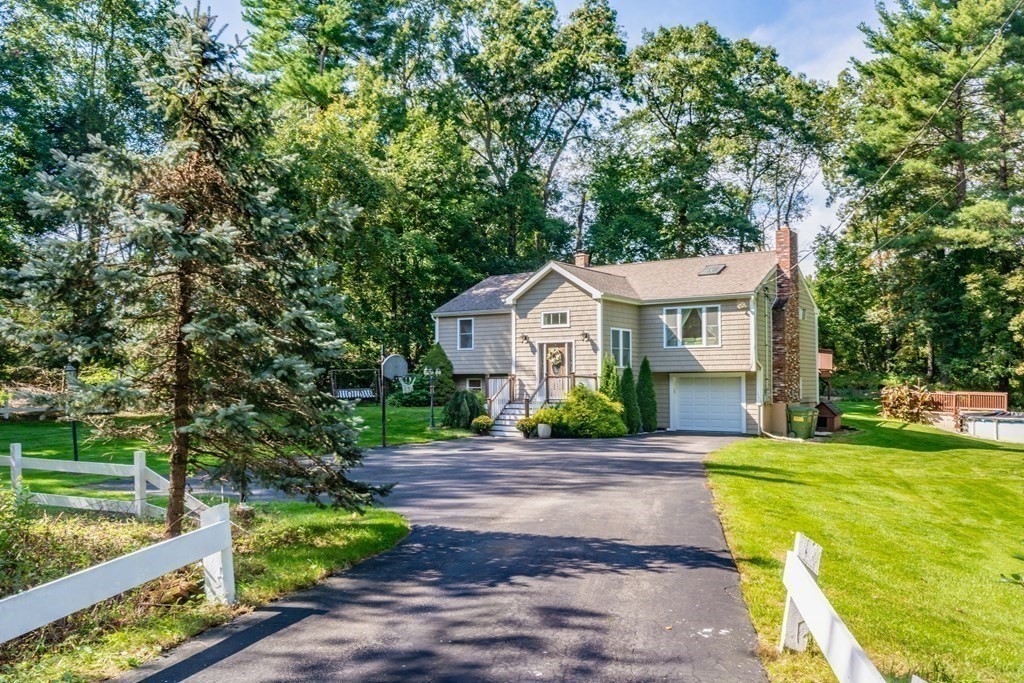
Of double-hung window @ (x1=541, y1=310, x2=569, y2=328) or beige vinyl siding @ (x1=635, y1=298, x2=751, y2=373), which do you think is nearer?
beige vinyl siding @ (x1=635, y1=298, x2=751, y2=373)

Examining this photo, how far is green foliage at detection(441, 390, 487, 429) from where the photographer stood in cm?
2194

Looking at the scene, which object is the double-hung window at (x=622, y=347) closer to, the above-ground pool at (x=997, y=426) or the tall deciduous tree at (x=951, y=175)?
the above-ground pool at (x=997, y=426)

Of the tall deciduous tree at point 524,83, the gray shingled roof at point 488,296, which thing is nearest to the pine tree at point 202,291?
the gray shingled roof at point 488,296

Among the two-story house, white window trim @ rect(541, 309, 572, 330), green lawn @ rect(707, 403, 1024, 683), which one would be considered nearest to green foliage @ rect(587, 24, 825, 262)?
the two-story house

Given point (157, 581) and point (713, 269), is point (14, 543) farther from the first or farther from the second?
point (713, 269)

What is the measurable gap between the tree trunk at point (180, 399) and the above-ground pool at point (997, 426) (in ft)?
88.7

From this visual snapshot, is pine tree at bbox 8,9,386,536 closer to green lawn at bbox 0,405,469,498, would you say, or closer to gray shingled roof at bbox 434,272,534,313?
green lawn at bbox 0,405,469,498

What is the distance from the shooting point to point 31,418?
77.4 feet

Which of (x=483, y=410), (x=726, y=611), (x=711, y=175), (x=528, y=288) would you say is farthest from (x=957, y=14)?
(x=726, y=611)

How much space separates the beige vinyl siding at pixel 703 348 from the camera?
72.3 ft

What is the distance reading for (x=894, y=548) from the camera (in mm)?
8109

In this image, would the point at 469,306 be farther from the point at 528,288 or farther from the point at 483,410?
the point at 483,410

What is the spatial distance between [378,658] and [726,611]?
9.18 feet

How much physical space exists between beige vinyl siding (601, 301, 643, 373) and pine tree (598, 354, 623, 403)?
896mm
